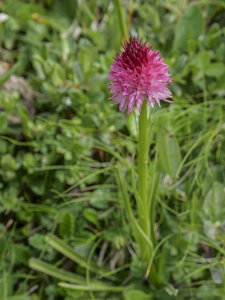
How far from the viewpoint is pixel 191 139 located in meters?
1.18

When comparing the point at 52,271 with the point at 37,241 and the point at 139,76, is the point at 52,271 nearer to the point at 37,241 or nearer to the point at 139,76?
the point at 37,241

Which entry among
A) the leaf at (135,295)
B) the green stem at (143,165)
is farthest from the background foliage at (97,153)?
the green stem at (143,165)

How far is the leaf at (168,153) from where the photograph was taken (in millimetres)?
1027

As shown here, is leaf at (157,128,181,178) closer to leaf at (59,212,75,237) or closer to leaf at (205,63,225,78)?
leaf at (59,212,75,237)

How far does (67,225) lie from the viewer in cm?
109

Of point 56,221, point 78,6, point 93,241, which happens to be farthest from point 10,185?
point 78,6

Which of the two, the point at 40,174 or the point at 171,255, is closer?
the point at 171,255

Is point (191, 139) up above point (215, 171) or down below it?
above

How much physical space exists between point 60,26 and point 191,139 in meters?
0.82

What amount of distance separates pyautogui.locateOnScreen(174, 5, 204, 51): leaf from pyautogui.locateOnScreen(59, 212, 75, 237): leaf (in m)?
0.85

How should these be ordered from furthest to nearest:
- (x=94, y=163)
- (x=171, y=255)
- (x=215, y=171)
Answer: (x=94, y=163)
(x=215, y=171)
(x=171, y=255)

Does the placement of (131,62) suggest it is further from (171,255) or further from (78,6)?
(78,6)

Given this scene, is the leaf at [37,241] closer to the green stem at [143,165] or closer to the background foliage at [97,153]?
the background foliage at [97,153]

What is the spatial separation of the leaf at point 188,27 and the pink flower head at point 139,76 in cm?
87
